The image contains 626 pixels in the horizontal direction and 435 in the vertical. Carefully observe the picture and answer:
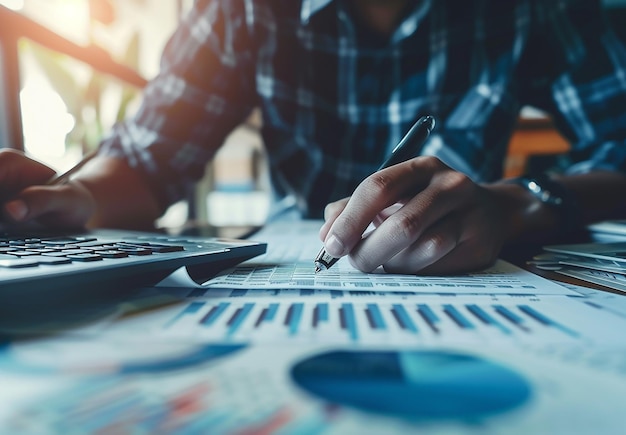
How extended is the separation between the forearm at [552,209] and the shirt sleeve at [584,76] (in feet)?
0.29

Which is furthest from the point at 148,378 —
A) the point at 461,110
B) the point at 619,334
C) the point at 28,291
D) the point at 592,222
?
the point at 461,110

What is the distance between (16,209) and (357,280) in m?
0.36

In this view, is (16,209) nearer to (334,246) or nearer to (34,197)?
(34,197)

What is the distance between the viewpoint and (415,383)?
14 centimetres

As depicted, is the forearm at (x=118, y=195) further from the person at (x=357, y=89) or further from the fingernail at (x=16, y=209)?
the fingernail at (x=16, y=209)

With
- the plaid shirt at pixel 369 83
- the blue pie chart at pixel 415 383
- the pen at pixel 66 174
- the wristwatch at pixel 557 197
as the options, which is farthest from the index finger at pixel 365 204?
the plaid shirt at pixel 369 83

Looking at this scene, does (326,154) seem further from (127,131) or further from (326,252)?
(326,252)

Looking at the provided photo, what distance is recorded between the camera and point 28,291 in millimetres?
192

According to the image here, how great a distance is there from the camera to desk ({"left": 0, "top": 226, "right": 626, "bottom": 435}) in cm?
12

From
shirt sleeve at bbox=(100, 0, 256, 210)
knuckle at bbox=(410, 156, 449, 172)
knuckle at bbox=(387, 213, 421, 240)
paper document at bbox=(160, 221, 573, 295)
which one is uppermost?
shirt sleeve at bbox=(100, 0, 256, 210)

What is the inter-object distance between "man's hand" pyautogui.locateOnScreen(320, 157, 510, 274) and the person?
1.19 feet

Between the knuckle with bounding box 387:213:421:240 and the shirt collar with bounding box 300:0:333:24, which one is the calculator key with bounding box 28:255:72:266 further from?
the shirt collar with bounding box 300:0:333:24

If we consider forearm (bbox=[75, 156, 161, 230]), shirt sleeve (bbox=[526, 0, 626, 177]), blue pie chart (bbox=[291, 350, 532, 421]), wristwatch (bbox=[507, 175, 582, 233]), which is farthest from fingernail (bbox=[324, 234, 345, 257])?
shirt sleeve (bbox=[526, 0, 626, 177])

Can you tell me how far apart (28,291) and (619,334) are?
0.27 metres
